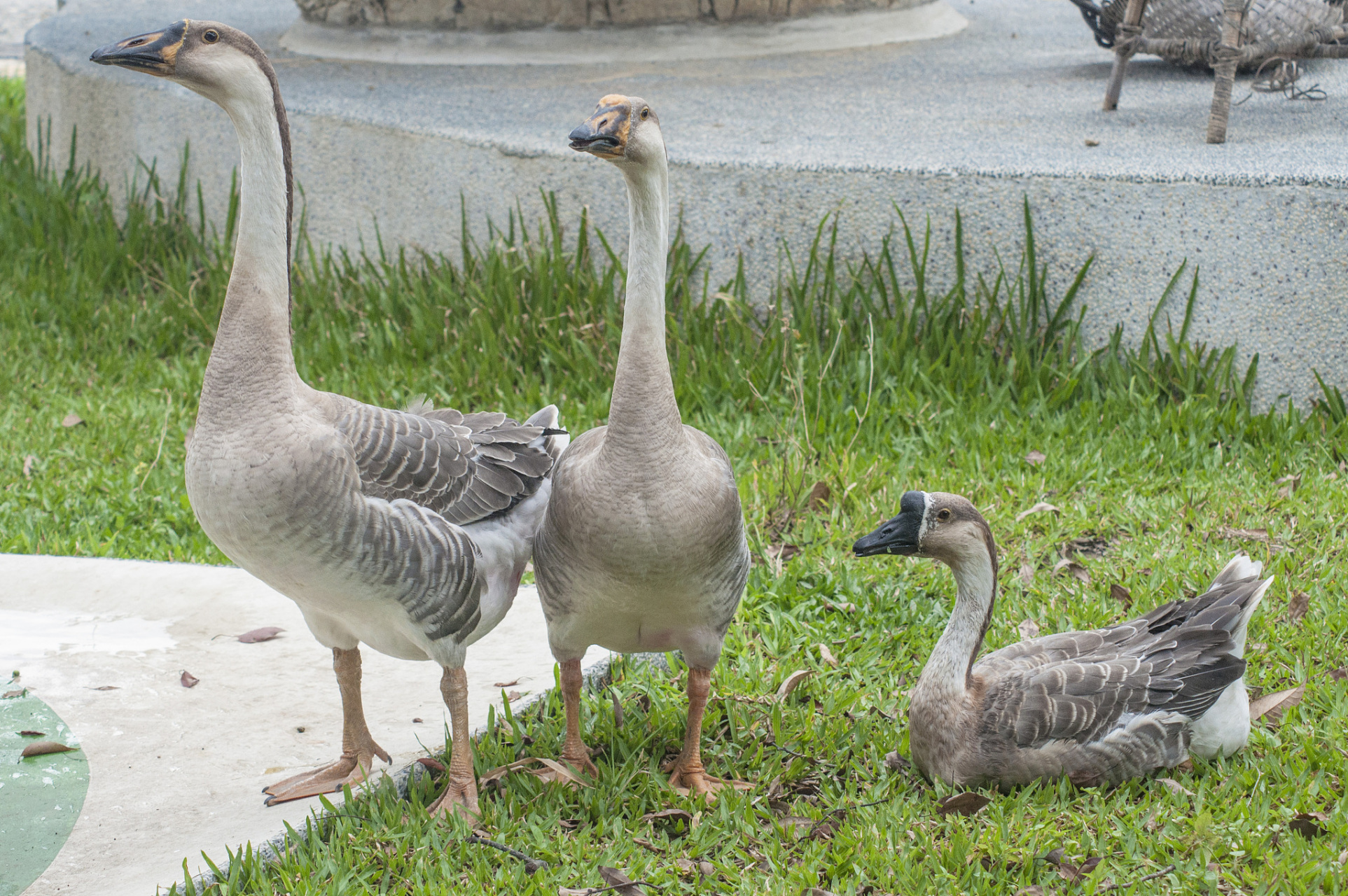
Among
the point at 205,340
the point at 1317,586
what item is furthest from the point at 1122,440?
the point at 205,340

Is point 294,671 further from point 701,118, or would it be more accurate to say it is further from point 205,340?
point 701,118

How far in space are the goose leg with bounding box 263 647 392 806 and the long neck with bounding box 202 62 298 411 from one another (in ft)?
2.72

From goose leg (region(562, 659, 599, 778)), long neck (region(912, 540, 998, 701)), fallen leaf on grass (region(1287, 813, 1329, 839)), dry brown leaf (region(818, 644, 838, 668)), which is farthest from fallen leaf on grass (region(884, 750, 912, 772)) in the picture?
fallen leaf on grass (region(1287, 813, 1329, 839))

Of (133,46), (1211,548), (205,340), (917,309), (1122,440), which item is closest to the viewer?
(133,46)

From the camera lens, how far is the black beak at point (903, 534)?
10.3 ft

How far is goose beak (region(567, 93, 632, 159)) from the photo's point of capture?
2600mm

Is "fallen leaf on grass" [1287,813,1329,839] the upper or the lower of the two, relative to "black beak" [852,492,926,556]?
lower

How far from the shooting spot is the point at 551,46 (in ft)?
25.5

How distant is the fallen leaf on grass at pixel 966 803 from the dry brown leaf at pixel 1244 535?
182 centimetres

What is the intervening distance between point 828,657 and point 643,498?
1.29 m

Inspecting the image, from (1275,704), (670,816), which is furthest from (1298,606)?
(670,816)

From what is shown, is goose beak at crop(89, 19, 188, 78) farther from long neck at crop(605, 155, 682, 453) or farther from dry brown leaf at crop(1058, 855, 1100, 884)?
dry brown leaf at crop(1058, 855, 1100, 884)

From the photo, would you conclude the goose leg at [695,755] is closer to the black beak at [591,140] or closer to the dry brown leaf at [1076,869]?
the dry brown leaf at [1076,869]

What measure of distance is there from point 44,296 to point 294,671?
3908 millimetres
